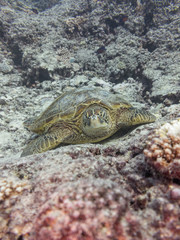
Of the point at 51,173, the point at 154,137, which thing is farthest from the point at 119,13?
the point at 51,173

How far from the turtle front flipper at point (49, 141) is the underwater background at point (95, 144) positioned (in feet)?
1.36

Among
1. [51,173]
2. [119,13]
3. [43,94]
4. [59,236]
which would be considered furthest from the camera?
[119,13]

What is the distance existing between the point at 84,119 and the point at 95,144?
2.14 ft

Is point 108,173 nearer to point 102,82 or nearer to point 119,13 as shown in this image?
point 102,82

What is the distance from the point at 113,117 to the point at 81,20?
746cm

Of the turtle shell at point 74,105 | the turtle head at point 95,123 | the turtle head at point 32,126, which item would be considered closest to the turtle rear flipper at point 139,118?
the turtle shell at point 74,105

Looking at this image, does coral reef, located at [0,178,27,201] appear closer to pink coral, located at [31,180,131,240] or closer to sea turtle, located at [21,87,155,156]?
pink coral, located at [31,180,131,240]

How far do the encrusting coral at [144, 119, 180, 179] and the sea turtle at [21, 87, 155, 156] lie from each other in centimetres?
115

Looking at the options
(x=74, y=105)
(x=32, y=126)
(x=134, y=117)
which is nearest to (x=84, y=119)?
(x=74, y=105)

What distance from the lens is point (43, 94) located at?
4887 mm

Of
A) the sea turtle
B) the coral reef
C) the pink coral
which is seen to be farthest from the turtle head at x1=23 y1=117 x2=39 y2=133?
the pink coral

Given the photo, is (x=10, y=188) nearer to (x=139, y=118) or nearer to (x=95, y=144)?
(x=95, y=144)

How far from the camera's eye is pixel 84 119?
99.7 inches

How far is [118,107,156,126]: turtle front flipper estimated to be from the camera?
2465 millimetres
